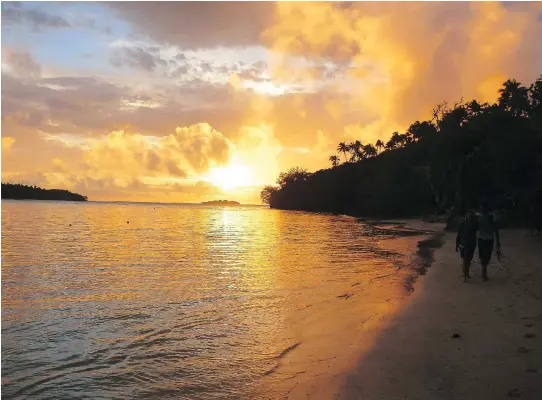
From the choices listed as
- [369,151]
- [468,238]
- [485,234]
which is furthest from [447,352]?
[369,151]

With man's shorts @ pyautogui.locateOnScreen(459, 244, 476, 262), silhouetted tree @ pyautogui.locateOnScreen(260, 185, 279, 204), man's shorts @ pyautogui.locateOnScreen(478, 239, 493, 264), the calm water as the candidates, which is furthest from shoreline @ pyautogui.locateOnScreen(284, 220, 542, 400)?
silhouetted tree @ pyautogui.locateOnScreen(260, 185, 279, 204)

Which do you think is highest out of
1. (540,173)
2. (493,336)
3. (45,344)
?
(540,173)

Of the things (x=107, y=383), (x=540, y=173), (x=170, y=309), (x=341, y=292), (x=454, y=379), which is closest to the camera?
(x=454, y=379)

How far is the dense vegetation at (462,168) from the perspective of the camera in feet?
80.1

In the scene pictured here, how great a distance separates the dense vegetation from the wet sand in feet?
49.9

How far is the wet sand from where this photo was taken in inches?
214

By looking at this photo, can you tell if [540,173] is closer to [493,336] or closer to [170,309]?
[493,336]

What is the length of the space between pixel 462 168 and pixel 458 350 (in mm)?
35960

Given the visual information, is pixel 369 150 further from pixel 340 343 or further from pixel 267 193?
pixel 340 343

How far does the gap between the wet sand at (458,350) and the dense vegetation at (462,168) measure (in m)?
15.2

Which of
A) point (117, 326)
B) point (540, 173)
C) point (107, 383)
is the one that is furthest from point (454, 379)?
point (540, 173)

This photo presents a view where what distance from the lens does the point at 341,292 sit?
1250 cm

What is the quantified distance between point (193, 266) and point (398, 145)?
86059mm

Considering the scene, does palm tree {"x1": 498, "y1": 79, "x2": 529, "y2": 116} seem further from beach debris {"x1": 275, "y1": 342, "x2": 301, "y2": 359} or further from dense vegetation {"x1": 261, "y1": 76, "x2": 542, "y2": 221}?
beach debris {"x1": 275, "y1": 342, "x2": 301, "y2": 359}
